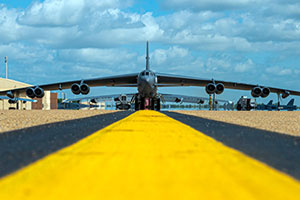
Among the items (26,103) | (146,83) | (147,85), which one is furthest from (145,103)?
(26,103)

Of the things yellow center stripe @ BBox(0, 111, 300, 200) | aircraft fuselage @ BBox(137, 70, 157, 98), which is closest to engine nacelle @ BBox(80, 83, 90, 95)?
Answer: aircraft fuselage @ BBox(137, 70, 157, 98)

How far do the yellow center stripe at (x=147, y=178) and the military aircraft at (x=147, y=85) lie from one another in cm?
2524

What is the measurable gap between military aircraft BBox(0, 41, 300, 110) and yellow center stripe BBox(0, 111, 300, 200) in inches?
994

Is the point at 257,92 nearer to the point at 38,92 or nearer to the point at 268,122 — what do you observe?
the point at 268,122

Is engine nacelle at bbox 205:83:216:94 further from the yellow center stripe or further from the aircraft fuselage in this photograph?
the yellow center stripe

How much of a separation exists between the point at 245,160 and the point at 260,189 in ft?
5.88

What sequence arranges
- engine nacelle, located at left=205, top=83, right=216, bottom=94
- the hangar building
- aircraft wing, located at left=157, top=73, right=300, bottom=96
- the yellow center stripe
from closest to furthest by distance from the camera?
the yellow center stripe → engine nacelle, located at left=205, top=83, right=216, bottom=94 → aircraft wing, located at left=157, top=73, right=300, bottom=96 → the hangar building

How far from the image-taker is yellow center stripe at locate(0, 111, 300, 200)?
110 inches

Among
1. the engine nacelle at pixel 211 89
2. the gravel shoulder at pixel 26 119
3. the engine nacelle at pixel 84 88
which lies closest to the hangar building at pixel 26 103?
the engine nacelle at pixel 84 88

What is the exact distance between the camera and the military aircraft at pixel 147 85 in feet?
101

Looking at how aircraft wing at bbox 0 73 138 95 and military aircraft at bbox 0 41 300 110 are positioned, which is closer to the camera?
military aircraft at bbox 0 41 300 110

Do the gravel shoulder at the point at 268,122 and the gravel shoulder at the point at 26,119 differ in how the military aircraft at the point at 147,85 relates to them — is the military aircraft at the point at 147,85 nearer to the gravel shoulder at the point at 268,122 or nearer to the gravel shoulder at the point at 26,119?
the gravel shoulder at the point at 26,119

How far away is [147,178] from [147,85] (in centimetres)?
2671

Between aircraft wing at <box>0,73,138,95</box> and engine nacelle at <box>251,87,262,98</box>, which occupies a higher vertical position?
aircraft wing at <box>0,73,138,95</box>
